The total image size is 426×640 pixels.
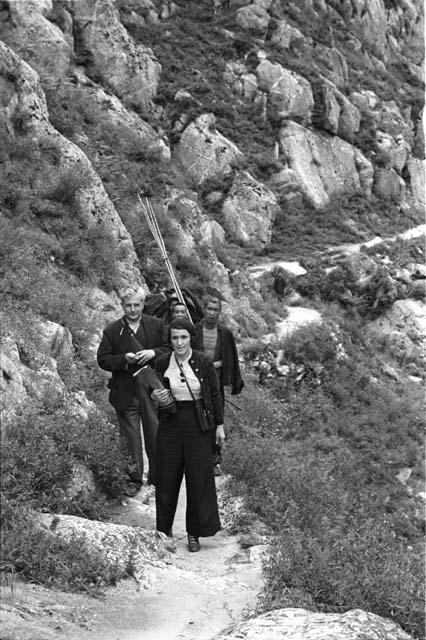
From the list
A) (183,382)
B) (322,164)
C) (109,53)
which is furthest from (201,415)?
(322,164)

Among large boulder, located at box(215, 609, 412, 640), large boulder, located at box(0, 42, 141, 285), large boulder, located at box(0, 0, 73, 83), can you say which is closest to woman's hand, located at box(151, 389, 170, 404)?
large boulder, located at box(215, 609, 412, 640)

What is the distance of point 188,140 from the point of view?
A: 2353 centimetres

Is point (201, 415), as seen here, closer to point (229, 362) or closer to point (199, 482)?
point (199, 482)

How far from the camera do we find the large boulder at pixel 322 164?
27.4 metres

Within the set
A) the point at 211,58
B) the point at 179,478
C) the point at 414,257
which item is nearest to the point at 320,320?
the point at 414,257

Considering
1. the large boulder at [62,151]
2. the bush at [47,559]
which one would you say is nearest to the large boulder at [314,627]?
the bush at [47,559]

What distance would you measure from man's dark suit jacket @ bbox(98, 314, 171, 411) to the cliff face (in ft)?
3.20

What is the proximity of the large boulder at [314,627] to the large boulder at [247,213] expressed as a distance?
19227mm

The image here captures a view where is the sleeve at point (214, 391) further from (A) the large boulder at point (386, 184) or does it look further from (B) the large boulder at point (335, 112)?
(A) the large boulder at point (386, 184)

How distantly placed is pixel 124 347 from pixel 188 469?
5.52 feet

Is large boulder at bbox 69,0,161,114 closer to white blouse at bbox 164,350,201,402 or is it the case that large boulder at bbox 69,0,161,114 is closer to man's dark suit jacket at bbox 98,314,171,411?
man's dark suit jacket at bbox 98,314,171,411

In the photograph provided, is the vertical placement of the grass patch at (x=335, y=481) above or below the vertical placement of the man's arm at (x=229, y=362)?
below

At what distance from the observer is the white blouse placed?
17.9ft

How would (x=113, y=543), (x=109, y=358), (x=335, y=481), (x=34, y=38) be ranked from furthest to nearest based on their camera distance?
(x=34, y=38), (x=335, y=481), (x=109, y=358), (x=113, y=543)
